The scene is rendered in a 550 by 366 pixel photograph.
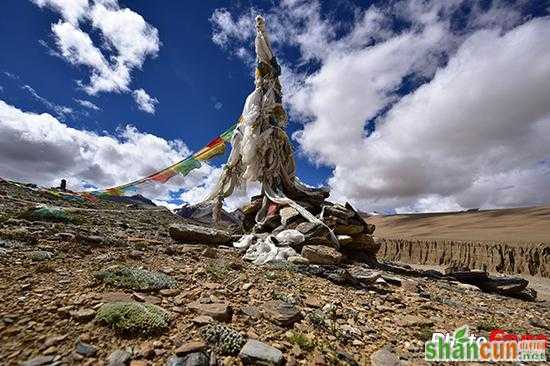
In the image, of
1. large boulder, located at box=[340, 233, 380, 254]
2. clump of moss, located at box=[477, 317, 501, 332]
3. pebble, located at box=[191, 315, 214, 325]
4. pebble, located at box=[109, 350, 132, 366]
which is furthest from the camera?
large boulder, located at box=[340, 233, 380, 254]

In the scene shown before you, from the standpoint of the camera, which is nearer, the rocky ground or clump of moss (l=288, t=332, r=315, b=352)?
the rocky ground

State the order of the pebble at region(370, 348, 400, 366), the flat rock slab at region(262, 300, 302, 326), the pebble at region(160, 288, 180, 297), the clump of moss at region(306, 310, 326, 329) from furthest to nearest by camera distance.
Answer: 1. the pebble at region(160, 288, 180, 297)
2. the clump of moss at region(306, 310, 326, 329)
3. the flat rock slab at region(262, 300, 302, 326)
4. the pebble at region(370, 348, 400, 366)

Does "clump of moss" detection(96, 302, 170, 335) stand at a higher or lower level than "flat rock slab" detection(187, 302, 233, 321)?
lower

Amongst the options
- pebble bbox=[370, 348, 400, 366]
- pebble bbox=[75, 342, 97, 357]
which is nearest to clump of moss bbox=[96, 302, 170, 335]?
pebble bbox=[75, 342, 97, 357]

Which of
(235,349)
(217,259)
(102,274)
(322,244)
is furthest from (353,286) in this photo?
(102,274)

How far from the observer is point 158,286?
16.7ft

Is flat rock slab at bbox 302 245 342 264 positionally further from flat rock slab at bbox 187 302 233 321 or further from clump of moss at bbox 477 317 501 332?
flat rock slab at bbox 187 302 233 321

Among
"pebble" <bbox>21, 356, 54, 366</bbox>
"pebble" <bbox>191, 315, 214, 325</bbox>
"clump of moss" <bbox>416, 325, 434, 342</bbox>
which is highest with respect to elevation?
"clump of moss" <bbox>416, 325, 434, 342</bbox>

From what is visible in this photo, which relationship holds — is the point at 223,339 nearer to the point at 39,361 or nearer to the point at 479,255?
the point at 39,361

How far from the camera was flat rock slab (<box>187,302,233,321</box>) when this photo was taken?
4.25 m

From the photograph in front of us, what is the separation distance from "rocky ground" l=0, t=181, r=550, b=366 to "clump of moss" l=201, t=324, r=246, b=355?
0.01m

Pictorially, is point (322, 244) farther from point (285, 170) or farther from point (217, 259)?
point (285, 170)

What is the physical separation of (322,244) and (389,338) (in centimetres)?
513

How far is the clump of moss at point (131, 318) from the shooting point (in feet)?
12.0
